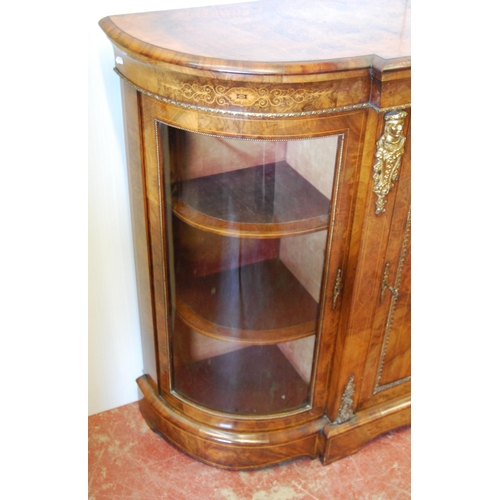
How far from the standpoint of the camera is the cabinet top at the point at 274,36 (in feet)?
2.70

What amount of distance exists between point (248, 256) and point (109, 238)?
325mm

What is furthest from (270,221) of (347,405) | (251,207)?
(347,405)

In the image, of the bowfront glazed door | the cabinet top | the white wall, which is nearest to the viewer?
the cabinet top

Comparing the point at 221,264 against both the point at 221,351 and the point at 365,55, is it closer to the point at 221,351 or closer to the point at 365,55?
the point at 221,351

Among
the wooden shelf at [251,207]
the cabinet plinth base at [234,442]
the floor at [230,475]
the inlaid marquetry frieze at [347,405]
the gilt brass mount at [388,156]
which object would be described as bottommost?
the floor at [230,475]

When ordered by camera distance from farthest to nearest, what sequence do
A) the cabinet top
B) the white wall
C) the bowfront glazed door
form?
the white wall < the bowfront glazed door < the cabinet top

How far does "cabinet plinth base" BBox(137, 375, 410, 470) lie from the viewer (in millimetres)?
1216

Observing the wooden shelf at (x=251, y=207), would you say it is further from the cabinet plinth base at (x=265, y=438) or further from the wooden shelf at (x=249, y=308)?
the cabinet plinth base at (x=265, y=438)

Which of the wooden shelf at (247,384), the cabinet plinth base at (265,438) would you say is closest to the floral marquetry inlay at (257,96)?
the wooden shelf at (247,384)

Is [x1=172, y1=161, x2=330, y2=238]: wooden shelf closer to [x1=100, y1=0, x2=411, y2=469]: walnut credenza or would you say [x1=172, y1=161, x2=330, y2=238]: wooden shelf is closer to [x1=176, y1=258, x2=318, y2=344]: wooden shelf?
[x1=100, y1=0, x2=411, y2=469]: walnut credenza

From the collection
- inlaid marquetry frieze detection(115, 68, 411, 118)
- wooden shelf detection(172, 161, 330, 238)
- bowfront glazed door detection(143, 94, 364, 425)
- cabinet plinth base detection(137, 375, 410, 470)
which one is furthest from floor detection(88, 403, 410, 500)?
inlaid marquetry frieze detection(115, 68, 411, 118)

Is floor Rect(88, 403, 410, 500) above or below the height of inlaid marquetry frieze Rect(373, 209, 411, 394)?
below

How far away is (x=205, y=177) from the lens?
0.99 meters

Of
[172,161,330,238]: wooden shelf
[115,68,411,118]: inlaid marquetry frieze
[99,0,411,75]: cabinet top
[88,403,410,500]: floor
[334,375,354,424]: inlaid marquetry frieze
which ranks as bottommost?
[88,403,410,500]: floor
